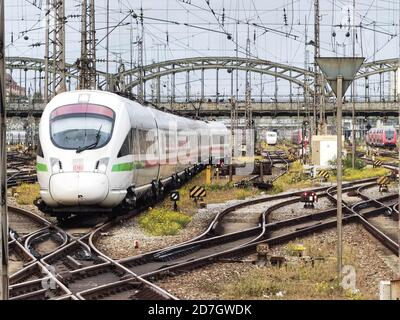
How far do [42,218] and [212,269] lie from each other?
7.82m

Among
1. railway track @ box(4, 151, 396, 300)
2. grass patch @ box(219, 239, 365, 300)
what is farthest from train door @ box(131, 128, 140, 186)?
grass patch @ box(219, 239, 365, 300)

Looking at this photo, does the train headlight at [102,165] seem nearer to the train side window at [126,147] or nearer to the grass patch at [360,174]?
the train side window at [126,147]

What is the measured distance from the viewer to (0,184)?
5.70m

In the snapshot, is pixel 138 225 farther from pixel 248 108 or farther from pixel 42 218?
pixel 248 108

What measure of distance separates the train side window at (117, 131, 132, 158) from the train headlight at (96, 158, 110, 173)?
1.52 feet

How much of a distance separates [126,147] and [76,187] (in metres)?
1.85

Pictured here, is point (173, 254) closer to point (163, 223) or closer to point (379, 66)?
point (163, 223)

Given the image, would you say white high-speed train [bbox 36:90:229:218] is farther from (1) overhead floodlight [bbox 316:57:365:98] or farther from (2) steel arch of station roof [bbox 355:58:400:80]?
(2) steel arch of station roof [bbox 355:58:400:80]

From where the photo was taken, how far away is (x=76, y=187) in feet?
48.5

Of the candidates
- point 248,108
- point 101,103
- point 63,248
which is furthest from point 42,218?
point 248,108

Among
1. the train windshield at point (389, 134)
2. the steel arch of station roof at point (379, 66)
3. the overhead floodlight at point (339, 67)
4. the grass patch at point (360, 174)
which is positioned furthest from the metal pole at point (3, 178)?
the steel arch of station roof at point (379, 66)

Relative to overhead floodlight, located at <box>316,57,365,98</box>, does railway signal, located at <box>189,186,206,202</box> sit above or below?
below

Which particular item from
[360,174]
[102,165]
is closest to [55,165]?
[102,165]

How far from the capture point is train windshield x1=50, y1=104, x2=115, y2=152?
15180mm
